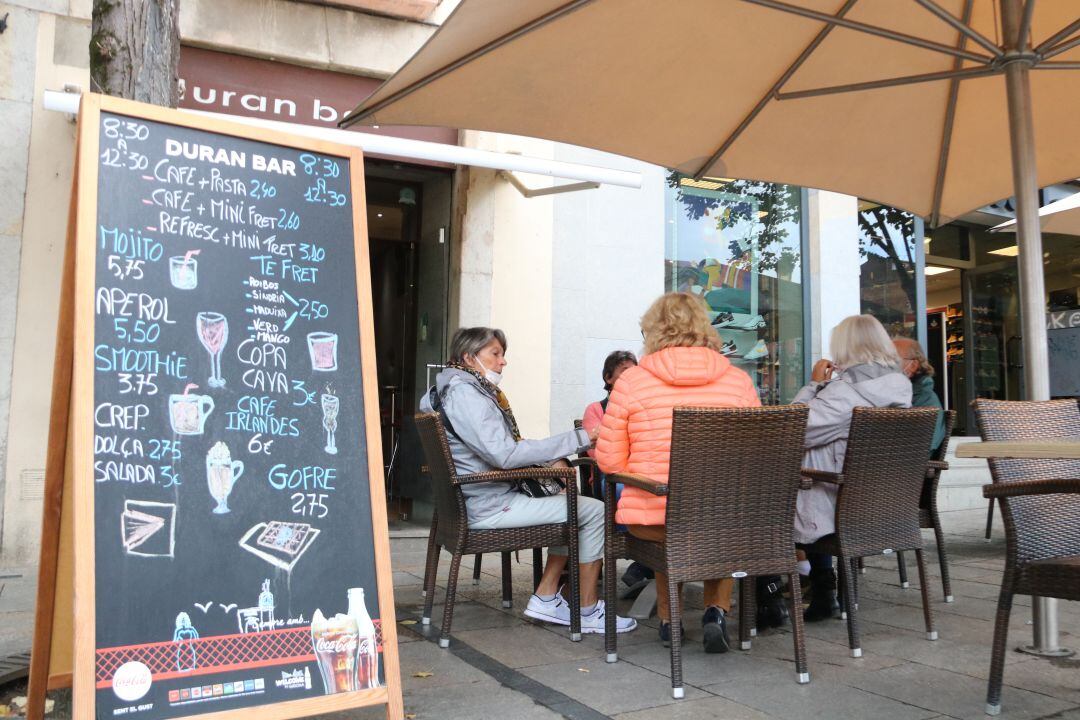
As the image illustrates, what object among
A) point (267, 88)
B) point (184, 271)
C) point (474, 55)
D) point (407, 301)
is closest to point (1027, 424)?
point (474, 55)

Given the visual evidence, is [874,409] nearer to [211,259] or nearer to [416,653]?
[416,653]

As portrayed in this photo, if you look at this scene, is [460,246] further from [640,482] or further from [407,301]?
[640,482]

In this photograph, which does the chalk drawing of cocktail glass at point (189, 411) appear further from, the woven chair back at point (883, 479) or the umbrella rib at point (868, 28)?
the umbrella rib at point (868, 28)

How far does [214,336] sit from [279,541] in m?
0.64

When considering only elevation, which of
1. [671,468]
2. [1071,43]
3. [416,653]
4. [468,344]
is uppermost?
[1071,43]

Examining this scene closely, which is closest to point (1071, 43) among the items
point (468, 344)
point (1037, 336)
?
point (1037, 336)

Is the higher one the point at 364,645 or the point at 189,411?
the point at 189,411

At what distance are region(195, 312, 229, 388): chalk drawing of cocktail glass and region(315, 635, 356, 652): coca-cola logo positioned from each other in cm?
81

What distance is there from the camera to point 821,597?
4.25 metres

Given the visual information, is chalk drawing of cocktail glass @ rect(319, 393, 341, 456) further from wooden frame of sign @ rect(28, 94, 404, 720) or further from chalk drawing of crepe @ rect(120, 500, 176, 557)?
chalk drawing of crepe @ rect(120, 500, 176, 557)

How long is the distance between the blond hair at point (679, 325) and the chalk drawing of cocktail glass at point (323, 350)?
4.85ft

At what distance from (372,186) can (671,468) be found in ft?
19.0

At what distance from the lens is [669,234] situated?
8.38 meters

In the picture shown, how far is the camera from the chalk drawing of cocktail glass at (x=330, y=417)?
268 centimetres
